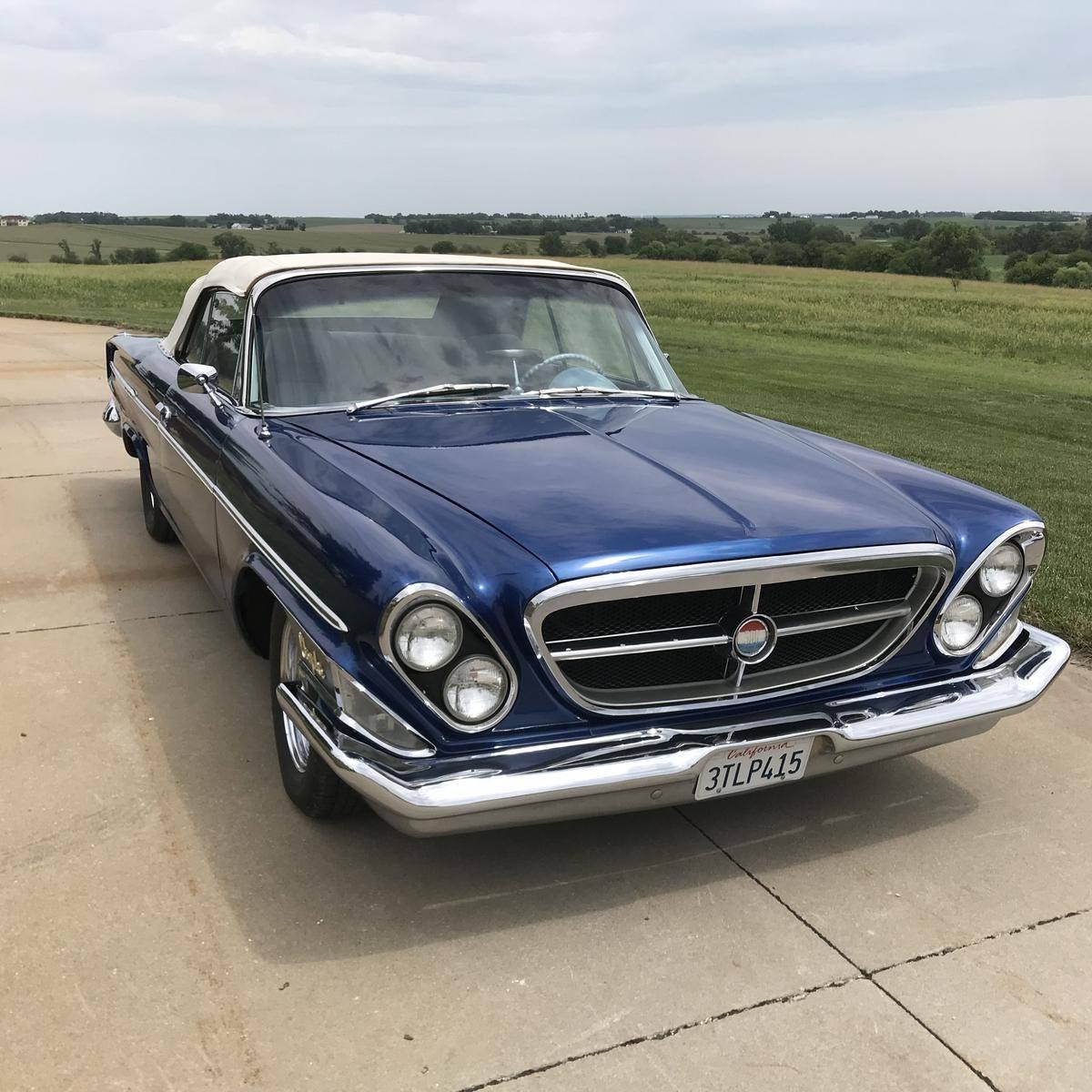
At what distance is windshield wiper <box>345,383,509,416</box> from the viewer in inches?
151

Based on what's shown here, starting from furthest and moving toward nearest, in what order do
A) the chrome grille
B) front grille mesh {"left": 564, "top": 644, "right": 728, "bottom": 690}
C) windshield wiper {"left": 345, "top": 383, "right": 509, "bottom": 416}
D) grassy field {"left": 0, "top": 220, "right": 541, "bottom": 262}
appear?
grassy field {"left": 0, "top": 220, "right": 541, "bottom": 262} < windshield wiper {"left": 345, "top": 383, "right": 509, "bottom": 416} < front grille mesh {"left": 564, "top": 644, "right": 728, "bottom": 690} < the chrome grille

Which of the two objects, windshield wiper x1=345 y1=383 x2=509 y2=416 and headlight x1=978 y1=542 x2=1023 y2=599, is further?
windshield wiper x1=345 y1=383 x2=509 y2=416

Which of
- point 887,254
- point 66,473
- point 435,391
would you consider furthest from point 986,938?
point 887,254

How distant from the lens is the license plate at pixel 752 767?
9.03 ft

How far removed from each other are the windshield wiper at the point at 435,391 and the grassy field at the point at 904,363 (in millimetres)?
2818

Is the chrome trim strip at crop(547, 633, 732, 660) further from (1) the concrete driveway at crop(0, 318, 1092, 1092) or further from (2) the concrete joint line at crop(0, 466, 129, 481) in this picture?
(2) the concrete joint line at crop(0, 466, 129, 481)

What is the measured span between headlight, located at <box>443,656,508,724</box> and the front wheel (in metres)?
0.55

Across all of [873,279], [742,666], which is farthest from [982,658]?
[873,279]

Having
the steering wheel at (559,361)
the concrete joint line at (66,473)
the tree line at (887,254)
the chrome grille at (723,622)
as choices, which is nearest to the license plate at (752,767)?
the chrome grille at (723,622)

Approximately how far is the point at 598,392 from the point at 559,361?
214 millimetres

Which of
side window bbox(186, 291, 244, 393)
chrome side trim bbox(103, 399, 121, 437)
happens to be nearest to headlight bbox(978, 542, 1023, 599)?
side window bbox(186, 291, 244, 393)

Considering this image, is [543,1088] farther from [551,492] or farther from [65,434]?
[65,434]

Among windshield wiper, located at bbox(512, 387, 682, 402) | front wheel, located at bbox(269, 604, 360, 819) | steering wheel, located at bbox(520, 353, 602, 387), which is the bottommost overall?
front wheel, located at bbox(269, 604, 360, 819)

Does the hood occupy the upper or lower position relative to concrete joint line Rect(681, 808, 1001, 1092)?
upper
